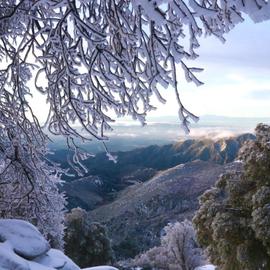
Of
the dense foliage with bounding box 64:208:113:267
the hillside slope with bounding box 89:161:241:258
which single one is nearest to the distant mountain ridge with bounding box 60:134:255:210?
the hillside slope with bounding box 89:161:241:258

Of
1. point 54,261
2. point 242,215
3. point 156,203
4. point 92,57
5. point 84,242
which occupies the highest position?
point 92,57

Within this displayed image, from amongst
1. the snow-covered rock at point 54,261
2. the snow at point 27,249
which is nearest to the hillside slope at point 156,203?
the snow-covered rock at point 54,261

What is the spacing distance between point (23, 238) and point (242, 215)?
7.11 meters

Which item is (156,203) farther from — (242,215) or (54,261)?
(54,261)

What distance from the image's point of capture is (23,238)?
217 inches

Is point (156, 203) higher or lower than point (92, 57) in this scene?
lower

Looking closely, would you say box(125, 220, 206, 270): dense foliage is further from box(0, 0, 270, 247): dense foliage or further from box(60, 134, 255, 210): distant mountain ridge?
box(60, 134, 255, 210): distant mountain ridge

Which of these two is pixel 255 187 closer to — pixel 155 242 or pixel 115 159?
pixel 115 159

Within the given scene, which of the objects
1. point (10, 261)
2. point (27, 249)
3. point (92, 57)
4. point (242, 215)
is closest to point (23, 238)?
point (27, 249)

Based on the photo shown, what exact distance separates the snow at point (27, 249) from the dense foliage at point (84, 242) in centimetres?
1975

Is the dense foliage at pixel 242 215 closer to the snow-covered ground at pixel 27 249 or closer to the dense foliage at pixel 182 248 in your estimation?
the snow-covered ground at pixel 27 249

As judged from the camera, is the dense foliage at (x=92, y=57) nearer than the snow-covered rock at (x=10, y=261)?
Yes

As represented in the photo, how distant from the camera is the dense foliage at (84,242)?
83.0 ft

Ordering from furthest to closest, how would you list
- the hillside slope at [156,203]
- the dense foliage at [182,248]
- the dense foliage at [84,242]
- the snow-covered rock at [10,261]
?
the hillside slope at [156,203]
the dense foliage at [84,242]
the dense foliage at [182,248]
the snow-covered rock at [10,261]
